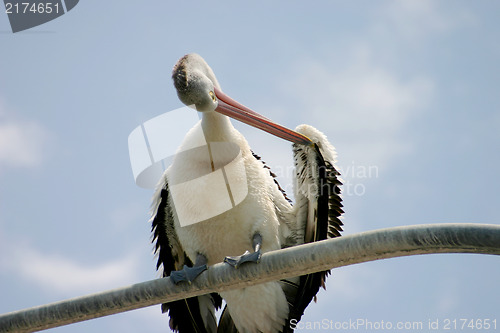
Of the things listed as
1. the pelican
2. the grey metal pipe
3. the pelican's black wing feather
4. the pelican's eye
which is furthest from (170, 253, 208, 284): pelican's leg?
the pelican's eye

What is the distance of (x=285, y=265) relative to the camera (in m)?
5.35

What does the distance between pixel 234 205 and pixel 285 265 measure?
2.51 metres

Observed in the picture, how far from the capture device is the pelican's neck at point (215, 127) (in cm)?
793

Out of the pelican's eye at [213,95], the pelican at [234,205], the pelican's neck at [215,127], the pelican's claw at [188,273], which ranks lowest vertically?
the pelican's claw at [188,273]

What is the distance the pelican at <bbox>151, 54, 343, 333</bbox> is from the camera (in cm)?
775

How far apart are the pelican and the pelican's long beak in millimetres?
11

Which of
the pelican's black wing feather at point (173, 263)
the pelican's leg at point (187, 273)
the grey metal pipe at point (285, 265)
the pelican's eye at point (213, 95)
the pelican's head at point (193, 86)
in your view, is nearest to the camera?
the grey metal pipe at point (285, 265)

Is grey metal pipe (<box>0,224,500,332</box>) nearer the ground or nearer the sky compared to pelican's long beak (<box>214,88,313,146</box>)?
nearer the ground

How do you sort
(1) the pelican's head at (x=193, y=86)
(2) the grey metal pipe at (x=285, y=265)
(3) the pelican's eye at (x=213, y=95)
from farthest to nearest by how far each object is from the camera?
(3) the pelican's eye at (x=213, y=95) < (1) the pelican's head at (x=193, y=86) < (2) the grey metal pipe at (x=285, y=265)

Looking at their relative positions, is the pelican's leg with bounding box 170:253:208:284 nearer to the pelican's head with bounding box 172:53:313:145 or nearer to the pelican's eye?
the pelican's head with bounding box 172:53:313:145

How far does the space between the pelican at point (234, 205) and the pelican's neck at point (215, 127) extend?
0.01m

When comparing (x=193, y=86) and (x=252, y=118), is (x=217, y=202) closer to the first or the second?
(x=252, y=118)

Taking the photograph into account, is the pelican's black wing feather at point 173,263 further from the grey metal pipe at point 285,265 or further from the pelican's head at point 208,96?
the grey metal pipe at point 285,265

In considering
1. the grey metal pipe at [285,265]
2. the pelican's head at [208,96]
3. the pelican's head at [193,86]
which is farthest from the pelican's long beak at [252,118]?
the grey metal pipe at [285,265]
